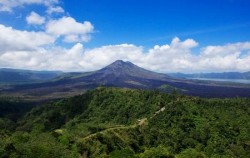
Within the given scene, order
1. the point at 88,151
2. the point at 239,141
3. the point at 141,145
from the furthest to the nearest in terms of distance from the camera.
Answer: the point at 239,141, the point at 141,145, the point at 88,151

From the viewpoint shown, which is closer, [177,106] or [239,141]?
[239,141]

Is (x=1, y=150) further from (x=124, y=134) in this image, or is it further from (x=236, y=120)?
(x=236, y=120)

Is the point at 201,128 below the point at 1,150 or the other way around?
below

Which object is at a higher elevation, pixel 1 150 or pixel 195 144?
pixel 1 150

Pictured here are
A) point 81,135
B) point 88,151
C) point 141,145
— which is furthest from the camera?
point 141,145

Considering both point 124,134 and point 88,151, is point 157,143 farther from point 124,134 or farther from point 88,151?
point 88,151

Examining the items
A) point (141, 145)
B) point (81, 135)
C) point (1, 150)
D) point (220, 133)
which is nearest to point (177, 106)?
point (220, 133)

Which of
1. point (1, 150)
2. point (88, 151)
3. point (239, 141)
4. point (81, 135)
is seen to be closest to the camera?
point (1, 150)

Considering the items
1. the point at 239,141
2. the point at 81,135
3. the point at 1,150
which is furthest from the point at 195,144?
the point at 1,150

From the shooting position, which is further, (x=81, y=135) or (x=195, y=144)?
(x=195, y=144)
